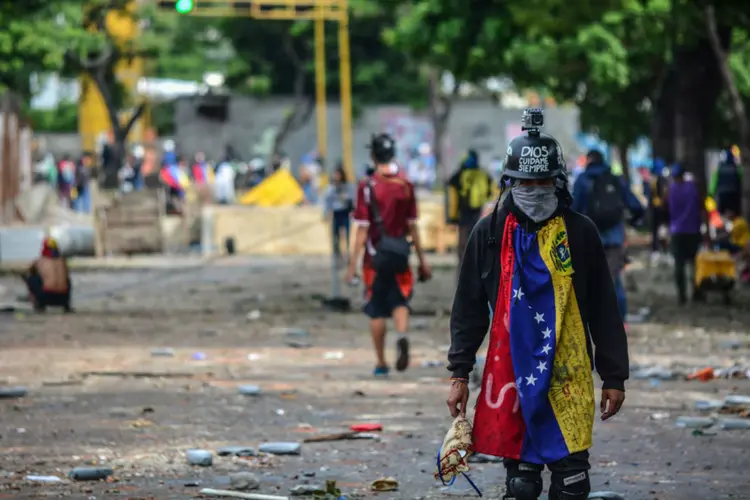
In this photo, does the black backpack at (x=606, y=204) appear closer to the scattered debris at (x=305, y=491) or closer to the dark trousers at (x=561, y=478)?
the scattered debris at (x=305, y=491)

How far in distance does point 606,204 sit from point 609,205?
1.2 inches

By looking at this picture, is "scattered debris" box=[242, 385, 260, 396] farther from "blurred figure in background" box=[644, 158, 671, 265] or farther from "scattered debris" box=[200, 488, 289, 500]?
"blurred figure in background" box=[644, 158, 671, 265]

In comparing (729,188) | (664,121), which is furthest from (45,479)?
(664,121)

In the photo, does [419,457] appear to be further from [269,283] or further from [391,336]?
[269,283]

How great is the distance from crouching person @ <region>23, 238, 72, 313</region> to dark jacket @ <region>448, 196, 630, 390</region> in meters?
14.9

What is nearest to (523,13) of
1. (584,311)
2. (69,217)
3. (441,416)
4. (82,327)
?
(82,327)

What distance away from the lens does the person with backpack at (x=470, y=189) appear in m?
20.8

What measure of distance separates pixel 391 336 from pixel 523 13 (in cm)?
952

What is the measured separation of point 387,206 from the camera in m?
13.5

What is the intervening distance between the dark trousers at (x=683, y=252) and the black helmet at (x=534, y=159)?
14700 mm

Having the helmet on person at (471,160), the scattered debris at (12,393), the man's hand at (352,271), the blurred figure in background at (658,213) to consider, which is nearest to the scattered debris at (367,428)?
the man's hand at (352,271)

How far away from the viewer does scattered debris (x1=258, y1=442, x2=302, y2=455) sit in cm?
1024

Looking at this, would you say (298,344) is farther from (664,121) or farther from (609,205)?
(664,121)

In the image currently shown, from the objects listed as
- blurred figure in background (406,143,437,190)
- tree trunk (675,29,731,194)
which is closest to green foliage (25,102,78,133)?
blurred figure in background (406,143,437,190)
